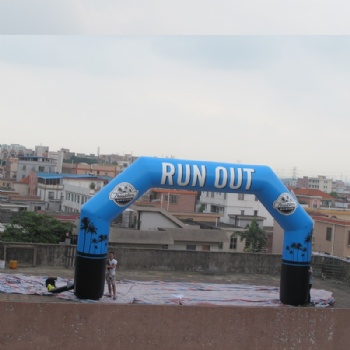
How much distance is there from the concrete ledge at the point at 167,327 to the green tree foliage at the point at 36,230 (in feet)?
43.7

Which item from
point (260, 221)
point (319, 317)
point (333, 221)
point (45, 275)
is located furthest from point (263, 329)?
point (260, 221)

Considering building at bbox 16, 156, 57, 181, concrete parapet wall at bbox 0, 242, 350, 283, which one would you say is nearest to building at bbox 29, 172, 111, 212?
building at bbox 16, 156, 57, 181

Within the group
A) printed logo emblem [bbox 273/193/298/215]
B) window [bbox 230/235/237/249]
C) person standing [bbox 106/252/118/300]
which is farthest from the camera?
window [bbox 230/235/237/249]

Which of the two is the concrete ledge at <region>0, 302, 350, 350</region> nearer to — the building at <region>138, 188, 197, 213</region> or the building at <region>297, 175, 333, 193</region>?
the building at <region>138, 188, 197, 213</region>

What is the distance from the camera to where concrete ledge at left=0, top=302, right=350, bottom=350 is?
974cm

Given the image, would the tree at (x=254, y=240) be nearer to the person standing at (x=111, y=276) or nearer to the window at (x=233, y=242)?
the window at (x=233, y=242)

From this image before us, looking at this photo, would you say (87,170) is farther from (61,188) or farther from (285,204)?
(285,204)

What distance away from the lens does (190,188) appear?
36.6 feet

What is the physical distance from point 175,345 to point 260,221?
24.8 metres

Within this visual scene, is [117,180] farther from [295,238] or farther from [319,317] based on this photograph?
[319,317]

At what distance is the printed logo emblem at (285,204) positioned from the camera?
1108 cm

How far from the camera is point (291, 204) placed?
11102 millimetres

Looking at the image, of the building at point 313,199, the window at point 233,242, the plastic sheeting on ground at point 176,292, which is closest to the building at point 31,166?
the building at point 313,199

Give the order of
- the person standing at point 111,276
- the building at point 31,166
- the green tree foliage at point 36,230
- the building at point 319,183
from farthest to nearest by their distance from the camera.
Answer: the building at point 319,183
the building at point 31,166
the green tree foliage at point 36,230
the person standing at point 111,276
